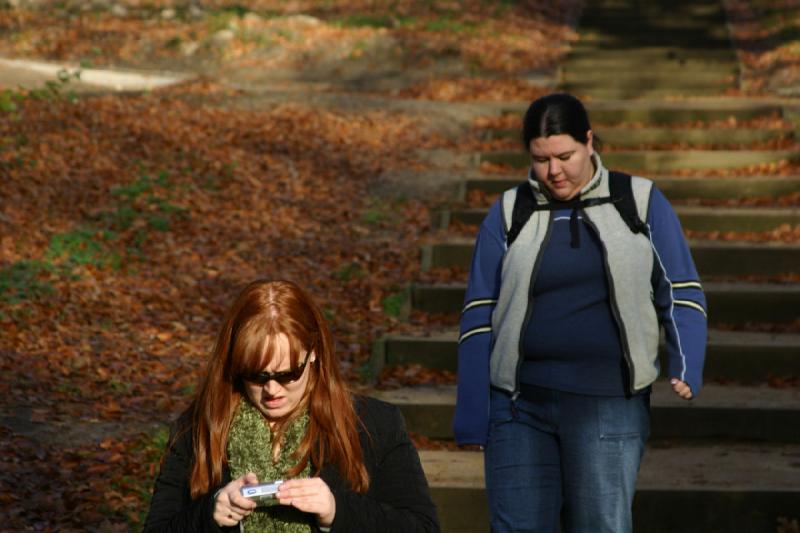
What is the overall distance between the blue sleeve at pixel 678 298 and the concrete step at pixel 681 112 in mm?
10054

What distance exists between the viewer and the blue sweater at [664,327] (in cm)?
490

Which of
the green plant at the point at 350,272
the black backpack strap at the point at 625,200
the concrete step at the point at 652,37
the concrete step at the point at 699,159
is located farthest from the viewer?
the concrete step at the point at 652,37

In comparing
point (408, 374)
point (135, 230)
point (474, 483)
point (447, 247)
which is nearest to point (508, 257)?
point (474, 483)

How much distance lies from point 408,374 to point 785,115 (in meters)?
7.44

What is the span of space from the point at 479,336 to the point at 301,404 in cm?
151

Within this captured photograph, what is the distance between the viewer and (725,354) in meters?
8.66

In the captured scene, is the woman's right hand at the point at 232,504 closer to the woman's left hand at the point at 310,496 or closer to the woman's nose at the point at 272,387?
the woman's left hand at the point at 310,496

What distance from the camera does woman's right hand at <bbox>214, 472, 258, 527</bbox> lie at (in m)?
3.25

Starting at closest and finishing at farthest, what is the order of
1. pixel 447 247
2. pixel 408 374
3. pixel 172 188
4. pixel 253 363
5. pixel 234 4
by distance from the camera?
1. pixel 253 363
2. pixel 408 374
3. pixel 447 247
4. pixel 172 188
5. pixel 234 4

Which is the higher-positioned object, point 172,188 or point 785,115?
point 785,115

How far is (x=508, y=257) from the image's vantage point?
4.93 meters

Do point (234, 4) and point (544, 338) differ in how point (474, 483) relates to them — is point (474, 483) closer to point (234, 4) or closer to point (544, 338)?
point (544, 338)

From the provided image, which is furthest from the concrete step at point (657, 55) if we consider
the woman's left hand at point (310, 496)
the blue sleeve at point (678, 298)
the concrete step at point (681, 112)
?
the woman's left hand at point (310, 496)

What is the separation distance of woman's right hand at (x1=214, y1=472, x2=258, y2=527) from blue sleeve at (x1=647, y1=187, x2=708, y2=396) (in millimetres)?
2155
